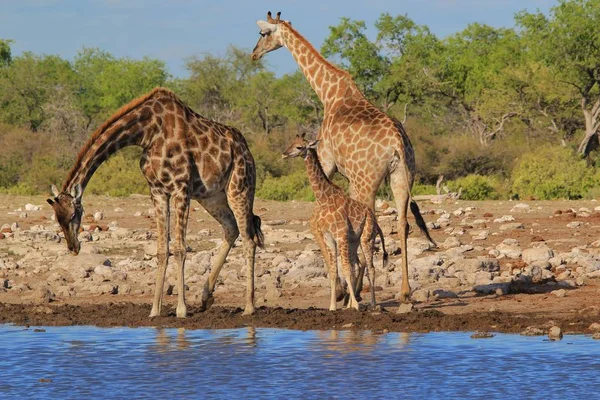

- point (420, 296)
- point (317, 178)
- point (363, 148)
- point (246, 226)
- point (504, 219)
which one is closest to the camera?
point (246, 226)

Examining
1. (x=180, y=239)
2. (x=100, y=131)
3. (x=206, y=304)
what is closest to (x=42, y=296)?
(x=206, y=304)

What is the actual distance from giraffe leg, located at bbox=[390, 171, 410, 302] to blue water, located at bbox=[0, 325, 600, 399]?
153 cm

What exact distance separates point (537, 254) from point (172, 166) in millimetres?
5821

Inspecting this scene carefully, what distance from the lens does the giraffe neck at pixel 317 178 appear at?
11594 millimetres

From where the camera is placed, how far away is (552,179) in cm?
2870

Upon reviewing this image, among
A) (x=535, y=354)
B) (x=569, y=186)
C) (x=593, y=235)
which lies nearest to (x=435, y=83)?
(x=569, y=186)

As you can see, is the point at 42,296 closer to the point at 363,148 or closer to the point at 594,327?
the point at 363,148

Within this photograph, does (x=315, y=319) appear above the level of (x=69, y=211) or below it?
below

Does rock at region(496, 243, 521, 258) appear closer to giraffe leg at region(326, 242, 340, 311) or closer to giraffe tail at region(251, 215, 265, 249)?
giraffe leg at region(326, 242, 340, 311)

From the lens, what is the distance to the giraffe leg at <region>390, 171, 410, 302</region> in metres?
12.0

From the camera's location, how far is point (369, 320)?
10.9m

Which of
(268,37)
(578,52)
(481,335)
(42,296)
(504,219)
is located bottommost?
(481,335)

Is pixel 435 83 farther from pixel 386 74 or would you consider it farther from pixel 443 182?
pixel 443 182

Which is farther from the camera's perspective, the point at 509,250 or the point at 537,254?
the point at 509,250
